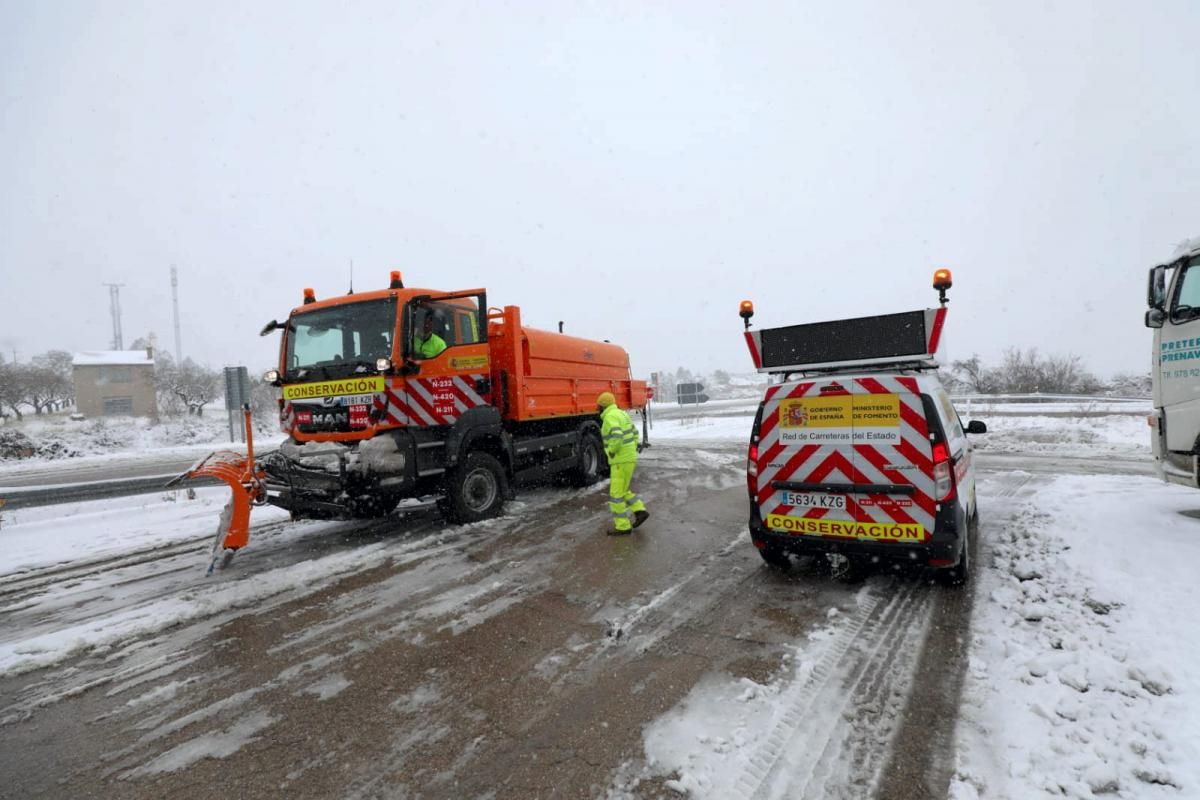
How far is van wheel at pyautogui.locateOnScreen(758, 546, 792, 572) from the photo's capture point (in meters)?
4.91

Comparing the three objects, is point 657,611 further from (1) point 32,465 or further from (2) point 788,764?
(1) point 32,465

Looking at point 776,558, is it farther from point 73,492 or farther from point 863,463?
point 73,492

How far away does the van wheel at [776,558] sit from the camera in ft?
16.1

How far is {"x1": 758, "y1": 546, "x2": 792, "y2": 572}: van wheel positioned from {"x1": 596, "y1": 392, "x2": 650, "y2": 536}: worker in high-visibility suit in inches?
76.8

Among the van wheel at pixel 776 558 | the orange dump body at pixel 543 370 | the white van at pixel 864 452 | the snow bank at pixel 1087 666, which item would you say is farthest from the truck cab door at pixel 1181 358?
the orange dump body at pixel 543 370

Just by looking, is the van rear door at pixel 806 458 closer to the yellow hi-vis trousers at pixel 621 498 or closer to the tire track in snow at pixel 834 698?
the tire track in snow at pixel 834 698

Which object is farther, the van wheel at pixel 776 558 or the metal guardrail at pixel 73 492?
the metal guardrail at pixel 73 492

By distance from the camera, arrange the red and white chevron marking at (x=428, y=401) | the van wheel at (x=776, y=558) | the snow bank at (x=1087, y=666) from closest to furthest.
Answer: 1. the snow bank at (x=1087, y=666)
2. the van wheel at (x=776, y=558)
3. the red and white chevron marking at (x=428, y=401)

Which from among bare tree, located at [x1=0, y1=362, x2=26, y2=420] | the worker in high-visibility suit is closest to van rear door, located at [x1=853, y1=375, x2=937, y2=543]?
the worker in high-visibility suit

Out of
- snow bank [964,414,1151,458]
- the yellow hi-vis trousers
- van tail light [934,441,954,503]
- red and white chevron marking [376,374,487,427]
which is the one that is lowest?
snow bank [964,414,1151,458]

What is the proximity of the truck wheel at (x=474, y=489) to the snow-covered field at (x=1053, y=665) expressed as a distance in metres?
1.91

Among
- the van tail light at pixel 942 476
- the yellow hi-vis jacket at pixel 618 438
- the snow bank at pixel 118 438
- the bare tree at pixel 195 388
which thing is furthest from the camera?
the bare tree at pixel 195 388

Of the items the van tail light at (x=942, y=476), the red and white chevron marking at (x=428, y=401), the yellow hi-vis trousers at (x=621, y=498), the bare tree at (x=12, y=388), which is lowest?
the yellow hi-vis trousers at (x=621, y=498)

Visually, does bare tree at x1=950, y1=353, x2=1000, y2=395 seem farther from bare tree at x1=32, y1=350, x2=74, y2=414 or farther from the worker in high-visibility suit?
bare tree at x1=32, y1=350, x2=74, y2=414
